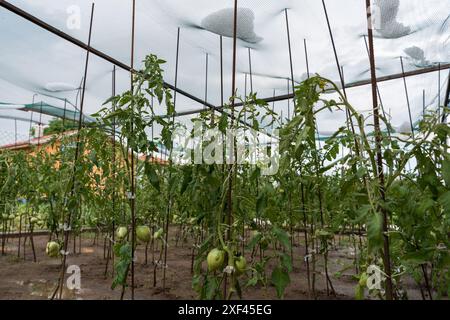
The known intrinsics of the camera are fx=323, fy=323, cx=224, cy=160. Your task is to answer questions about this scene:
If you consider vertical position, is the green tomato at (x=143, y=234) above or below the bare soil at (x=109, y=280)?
above

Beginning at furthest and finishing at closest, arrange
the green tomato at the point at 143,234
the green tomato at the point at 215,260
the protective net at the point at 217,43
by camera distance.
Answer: the protective net at the point at 217,43
the green tomato at the point at 143,234
the green tomato at the point at 215,260

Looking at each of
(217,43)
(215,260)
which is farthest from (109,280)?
(217,43)

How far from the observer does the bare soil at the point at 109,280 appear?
7.69ft

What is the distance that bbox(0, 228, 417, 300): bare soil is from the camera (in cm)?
234

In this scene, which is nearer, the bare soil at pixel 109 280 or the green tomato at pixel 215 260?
the green tomato at pixel 215 260

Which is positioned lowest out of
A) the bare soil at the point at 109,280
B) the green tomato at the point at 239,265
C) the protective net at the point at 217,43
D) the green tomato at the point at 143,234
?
the bare soil at the point at 109,280

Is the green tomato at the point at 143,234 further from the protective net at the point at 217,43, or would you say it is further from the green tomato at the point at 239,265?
the protective net at the point at 217,43

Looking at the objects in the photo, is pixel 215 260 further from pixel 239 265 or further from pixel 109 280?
pixel 109 280

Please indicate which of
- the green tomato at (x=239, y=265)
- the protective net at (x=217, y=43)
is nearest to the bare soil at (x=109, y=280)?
the green tomato at (x=239, y=265)

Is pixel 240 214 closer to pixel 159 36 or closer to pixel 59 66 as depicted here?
pixel 159 36

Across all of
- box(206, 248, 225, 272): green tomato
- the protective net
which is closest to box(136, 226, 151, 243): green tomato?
box(206, 248, 225, 272): green tomato

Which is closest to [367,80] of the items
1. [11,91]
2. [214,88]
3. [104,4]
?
[214,88]

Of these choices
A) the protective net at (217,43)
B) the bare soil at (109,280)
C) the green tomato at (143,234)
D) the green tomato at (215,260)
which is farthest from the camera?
the protective net at (217,43)

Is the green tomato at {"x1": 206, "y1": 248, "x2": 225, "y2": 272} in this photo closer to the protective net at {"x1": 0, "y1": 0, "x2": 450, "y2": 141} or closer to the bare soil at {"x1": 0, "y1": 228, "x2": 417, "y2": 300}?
the bare soil at {"x1": 0, "y1": 228, "x2": 417, "y2": 300}
